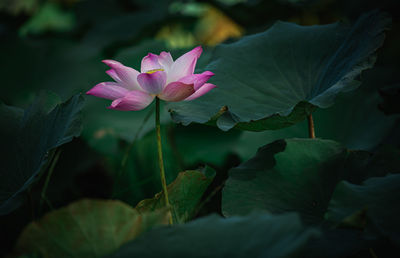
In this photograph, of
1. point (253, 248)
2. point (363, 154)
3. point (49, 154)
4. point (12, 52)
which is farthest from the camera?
point (12, 52)

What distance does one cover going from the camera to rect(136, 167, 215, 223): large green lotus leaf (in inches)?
27.5

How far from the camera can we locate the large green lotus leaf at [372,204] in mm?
587

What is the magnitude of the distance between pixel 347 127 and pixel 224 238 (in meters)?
0.85

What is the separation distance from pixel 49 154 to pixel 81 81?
1.22 m

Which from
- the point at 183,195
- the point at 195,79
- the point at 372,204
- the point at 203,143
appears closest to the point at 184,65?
the point at 195,79

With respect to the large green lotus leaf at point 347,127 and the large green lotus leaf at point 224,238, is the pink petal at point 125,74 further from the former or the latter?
the large green lotus leaf at point 347,127

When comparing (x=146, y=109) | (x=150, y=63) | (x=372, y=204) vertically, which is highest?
(x=150, y=63)

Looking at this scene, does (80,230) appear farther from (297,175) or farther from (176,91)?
(297,175)

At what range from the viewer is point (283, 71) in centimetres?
95

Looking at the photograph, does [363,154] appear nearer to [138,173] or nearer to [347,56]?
[347,56]

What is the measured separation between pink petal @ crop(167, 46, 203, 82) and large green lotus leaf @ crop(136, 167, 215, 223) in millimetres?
163

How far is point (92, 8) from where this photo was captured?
2.71m

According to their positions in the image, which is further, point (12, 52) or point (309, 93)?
point (12, 52)

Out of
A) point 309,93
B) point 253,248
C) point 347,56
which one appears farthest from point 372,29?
point 253,248
